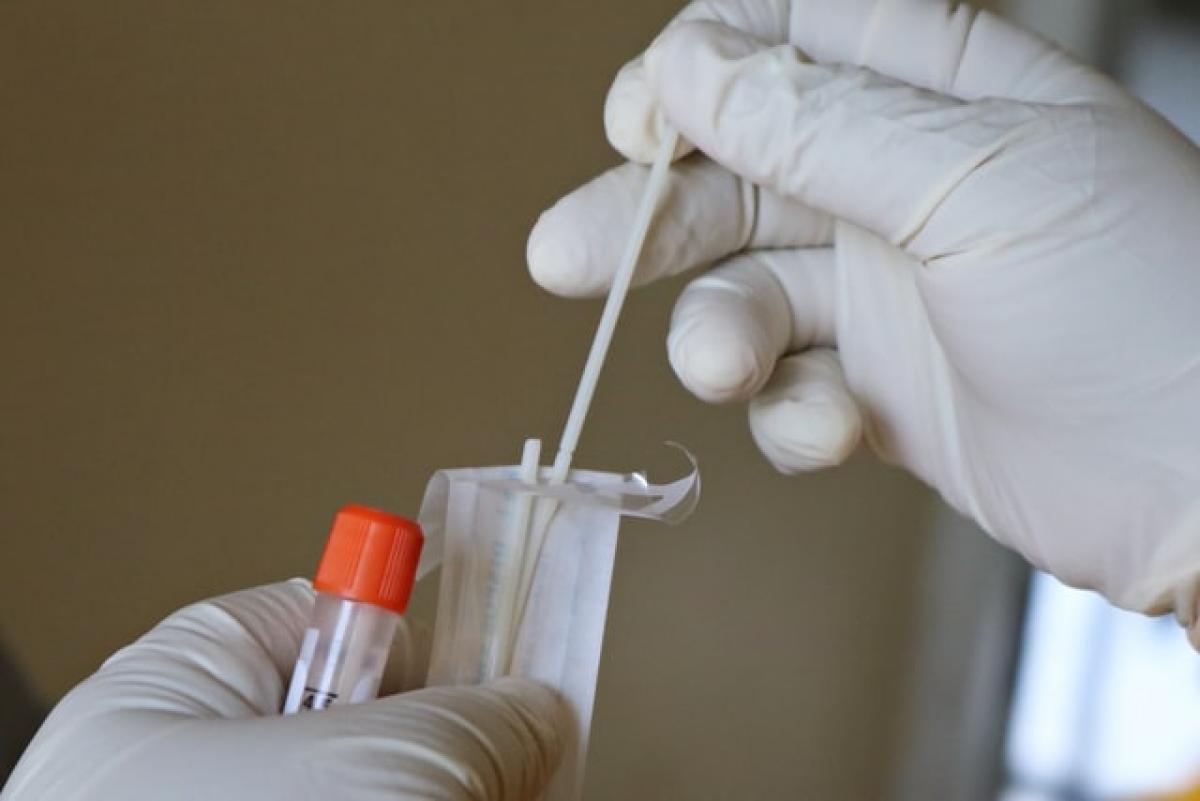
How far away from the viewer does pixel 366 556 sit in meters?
0.59

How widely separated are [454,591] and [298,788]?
151mm

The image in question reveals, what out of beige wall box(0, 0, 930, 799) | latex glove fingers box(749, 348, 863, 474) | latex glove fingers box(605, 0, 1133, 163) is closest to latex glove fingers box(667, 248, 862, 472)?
latex glove fingers box(749, 348, 863, 474)

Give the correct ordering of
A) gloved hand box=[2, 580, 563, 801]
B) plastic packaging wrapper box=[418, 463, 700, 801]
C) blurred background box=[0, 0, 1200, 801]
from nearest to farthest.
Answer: gloved hand box=[2, 580, 563, 801], plastic packaging wrapper box=[418, 463, 700, 801], blurred background box=[0, 0, 1200, 801]

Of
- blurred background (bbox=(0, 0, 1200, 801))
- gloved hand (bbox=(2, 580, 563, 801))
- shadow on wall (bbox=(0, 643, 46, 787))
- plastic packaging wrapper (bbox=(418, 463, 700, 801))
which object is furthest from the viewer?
blurred background (bbox=(0, 0, 1200, 801))

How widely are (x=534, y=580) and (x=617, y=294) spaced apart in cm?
16

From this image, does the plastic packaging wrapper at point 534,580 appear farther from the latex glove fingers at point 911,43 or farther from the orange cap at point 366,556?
the latex glove fingers at point 911,43

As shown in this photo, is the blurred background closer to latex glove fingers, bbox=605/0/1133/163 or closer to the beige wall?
the beige wall

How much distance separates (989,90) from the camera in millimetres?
776

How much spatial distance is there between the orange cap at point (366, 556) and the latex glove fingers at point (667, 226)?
0.18 m

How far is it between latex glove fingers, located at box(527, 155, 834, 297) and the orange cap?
18 cm

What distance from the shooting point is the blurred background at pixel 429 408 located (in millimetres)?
1374

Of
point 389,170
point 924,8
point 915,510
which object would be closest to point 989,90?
point 924,8

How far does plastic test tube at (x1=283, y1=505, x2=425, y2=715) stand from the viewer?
594mm

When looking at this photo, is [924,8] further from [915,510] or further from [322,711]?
[915,510]
